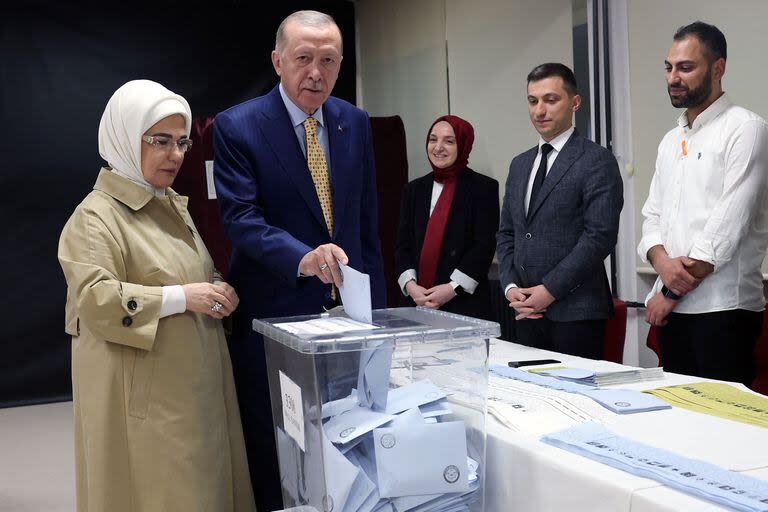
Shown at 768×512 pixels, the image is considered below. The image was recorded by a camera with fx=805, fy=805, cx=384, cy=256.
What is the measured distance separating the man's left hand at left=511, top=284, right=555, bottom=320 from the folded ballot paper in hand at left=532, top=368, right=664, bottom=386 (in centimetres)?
81

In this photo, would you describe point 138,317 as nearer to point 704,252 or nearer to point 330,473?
point 330,473

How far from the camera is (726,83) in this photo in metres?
3.08

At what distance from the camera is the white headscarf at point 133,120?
1828mm

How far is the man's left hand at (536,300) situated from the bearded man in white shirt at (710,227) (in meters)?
0.35

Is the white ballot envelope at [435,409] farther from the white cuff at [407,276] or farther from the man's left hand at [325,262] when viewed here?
the white cuff at [407,276]

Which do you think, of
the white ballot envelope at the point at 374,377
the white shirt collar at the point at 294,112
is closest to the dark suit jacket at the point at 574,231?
the white shirt collar at the point at 294,112

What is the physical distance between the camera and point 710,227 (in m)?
2.44

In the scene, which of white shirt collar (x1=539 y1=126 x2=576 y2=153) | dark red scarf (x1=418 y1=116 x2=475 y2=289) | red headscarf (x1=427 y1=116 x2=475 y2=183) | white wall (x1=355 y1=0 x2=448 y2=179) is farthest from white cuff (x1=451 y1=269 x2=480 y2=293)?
white wall (x1=355 y1=0 x2=448 y2=179)

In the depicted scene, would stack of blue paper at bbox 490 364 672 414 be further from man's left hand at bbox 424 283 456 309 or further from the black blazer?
the black blazer

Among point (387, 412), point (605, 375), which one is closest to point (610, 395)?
point (605, 375)

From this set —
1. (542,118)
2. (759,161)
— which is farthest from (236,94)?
(759,161)

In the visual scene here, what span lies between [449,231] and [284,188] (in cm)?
184

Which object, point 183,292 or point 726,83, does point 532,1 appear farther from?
point 183,292

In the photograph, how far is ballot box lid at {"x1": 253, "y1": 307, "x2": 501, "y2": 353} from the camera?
1.23m
